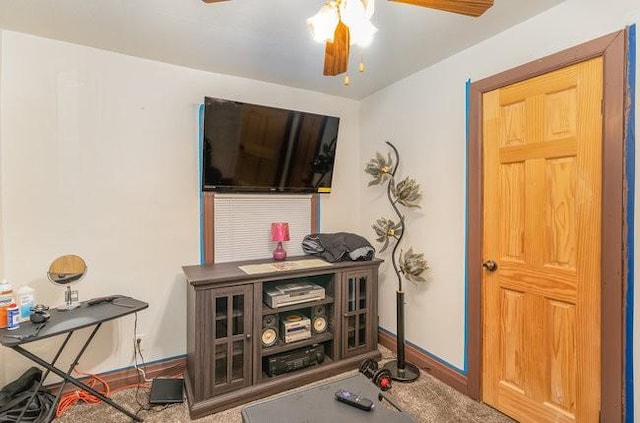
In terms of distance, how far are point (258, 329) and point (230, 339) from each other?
20 centimetres

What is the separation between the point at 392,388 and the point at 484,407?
589 mm

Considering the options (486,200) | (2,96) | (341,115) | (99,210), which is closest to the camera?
(2,96)

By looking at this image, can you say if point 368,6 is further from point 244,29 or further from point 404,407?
point 404,407

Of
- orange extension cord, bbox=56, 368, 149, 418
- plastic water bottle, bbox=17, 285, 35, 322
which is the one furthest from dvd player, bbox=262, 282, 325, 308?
plastic water bottle, bbox=17, 285, 35, 322

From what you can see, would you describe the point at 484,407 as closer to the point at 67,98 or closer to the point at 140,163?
the point at 140,163

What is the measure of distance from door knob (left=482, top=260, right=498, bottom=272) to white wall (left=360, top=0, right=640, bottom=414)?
0.65 ft

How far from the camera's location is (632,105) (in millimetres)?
1482

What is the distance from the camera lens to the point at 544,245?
1.82 meters

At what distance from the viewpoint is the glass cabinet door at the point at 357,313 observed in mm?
2592

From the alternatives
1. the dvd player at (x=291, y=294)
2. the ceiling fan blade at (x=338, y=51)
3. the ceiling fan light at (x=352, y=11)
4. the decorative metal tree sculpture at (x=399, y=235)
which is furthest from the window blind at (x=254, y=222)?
the ceiling fan light at (x=352, y=11)

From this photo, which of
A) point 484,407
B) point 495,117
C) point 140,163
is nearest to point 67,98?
point 140,163

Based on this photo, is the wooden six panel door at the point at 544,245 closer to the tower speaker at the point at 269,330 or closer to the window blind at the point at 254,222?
the tower speaker at the point at 269,330

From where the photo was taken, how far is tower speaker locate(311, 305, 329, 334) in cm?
252

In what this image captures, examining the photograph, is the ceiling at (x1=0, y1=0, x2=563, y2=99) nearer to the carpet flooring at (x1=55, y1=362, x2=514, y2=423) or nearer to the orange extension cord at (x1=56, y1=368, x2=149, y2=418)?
the orange extension cord at (x1=56, y1=368, x2=149, y2=418)
